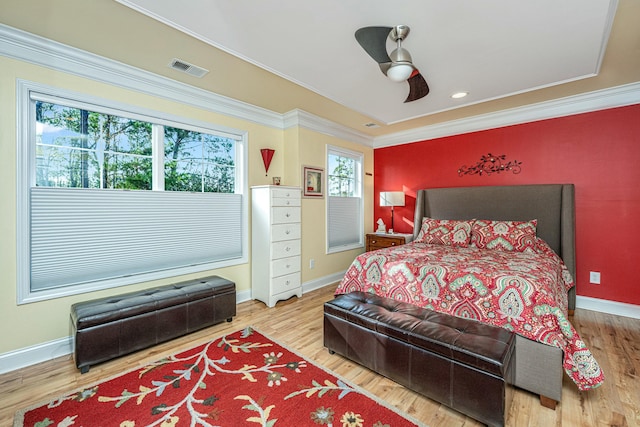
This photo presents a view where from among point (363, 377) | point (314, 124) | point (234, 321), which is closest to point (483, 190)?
point (314, 124)

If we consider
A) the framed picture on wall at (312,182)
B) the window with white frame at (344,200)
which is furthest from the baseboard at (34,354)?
the window with white frame at (344,200)

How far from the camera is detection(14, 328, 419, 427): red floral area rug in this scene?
1698mm

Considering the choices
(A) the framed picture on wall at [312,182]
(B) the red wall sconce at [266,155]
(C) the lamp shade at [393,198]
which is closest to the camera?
(B) the red wall sconce at [266,155]

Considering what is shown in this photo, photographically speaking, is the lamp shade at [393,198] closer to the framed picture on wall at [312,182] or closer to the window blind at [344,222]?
the window blind at [344,222]

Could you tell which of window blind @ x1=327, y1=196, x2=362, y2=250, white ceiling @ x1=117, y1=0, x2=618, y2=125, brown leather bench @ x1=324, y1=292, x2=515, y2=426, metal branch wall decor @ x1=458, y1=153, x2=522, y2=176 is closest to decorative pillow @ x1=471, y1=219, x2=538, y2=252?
metal branch wall decor @ x1=458, y1=153, x2=522, y2=176


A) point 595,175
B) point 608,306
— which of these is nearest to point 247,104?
point 595,175

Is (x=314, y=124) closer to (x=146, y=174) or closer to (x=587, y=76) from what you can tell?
(x=146, y=174)

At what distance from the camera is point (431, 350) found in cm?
179

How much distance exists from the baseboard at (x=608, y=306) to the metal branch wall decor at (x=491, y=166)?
181 centimetres

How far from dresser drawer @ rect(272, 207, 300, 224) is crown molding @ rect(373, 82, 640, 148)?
2.57 metres

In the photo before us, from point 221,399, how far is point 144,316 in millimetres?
1121

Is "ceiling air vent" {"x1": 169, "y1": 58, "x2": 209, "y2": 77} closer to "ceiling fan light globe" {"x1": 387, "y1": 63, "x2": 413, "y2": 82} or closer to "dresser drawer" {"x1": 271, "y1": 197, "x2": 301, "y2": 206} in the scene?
"dresser drawer" {"x1": 271, "y1": 197, "x2": 301, "y2": 206}

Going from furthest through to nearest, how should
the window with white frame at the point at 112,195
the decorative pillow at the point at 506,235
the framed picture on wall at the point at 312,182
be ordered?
1. the framed picture on wall at the point at 312,182
2. the decorative pillow at the point at 506,235
3. the window with white frame at the point at 112,195

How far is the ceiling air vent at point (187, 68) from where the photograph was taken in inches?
103
